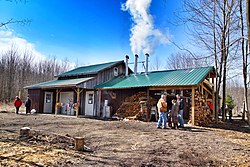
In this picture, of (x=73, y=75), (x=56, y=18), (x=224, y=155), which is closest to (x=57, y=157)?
(x=224, y=155)

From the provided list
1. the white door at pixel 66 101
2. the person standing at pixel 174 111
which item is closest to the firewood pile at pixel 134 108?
the person standing at pixel 174 111

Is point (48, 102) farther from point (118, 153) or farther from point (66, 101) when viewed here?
point (118, 153)

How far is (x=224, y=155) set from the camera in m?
5.17

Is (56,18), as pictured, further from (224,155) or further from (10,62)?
(10,62)

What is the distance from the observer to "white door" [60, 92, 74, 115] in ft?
61.2

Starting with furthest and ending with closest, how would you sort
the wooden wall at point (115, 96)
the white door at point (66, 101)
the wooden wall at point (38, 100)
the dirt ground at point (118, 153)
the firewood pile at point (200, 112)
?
the wooden wall at point (38, 100) < the white door at point (66, 101) < the wooden wall at point (115, 96) < the firewood pile at point (200, 112) < the dirt ground at point (118, 153)

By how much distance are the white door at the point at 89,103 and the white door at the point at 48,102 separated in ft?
15.6

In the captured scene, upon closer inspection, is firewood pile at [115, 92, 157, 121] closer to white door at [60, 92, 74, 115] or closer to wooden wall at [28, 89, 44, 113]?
white door at [60, 92, 74, 115]

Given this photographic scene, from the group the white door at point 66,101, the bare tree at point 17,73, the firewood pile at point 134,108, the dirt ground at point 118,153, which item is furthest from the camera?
the bare tree at point 17,73

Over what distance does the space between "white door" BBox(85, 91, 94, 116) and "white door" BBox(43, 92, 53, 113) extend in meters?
4.76

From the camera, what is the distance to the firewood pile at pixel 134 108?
14047mm

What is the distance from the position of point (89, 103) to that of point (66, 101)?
3.05 metres

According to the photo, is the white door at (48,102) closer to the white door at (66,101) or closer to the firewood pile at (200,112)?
the white door at (66,101)

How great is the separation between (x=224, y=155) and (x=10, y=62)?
38.0 m
